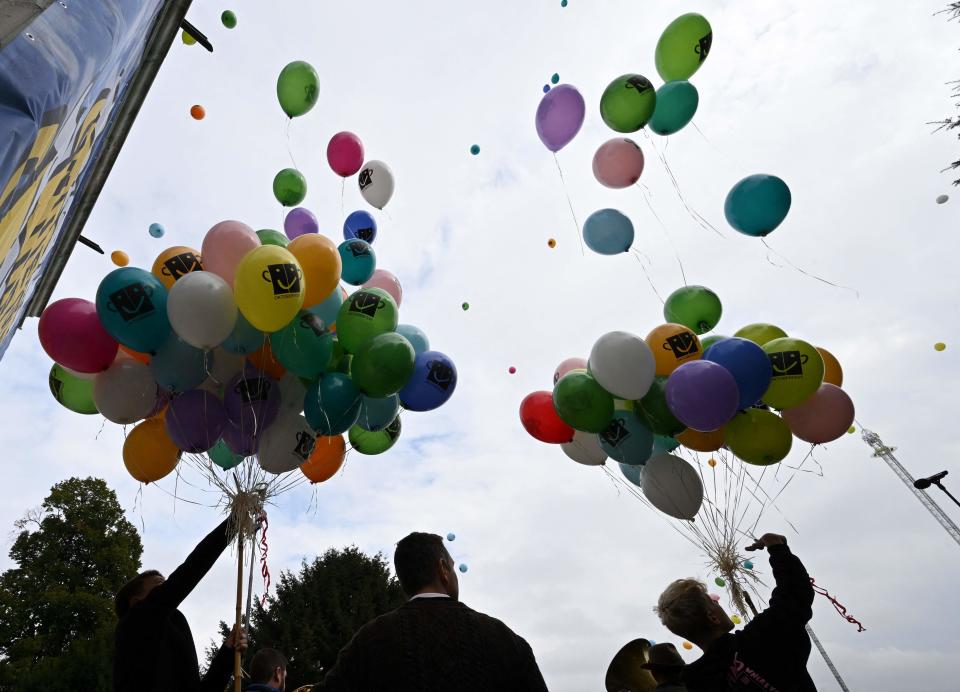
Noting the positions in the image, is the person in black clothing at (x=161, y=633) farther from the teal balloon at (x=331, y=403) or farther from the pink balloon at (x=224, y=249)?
the pink balloon at (x=224, y=249)

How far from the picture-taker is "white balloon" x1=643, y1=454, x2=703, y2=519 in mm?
3789

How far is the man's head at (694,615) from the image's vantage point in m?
2.30

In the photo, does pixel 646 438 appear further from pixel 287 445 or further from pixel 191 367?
pixel 191 367

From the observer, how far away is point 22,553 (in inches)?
526

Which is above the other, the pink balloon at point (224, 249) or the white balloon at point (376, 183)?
the white balloon at point (376, 183)

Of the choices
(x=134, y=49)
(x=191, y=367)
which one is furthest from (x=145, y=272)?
(x=134, y=49)

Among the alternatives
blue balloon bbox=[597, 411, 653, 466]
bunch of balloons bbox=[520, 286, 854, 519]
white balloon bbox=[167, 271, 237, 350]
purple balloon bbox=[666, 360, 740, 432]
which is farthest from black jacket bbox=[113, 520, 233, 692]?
purple balloon bbox=[666, 360, 740, 432]

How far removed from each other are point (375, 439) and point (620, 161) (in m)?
3.13

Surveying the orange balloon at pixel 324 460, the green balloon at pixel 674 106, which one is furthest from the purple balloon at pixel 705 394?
the orange balloon at pixel 324 460

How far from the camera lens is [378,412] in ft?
13.7

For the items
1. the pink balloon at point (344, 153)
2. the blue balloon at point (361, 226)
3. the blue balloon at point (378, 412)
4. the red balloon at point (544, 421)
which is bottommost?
the blue balloon at point (378, 412)

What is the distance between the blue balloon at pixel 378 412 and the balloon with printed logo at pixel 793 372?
8.28 feet

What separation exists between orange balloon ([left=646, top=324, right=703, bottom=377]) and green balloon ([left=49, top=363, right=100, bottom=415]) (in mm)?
3787

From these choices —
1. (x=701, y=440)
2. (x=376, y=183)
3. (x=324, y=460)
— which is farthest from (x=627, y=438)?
(x=376, y=183)
